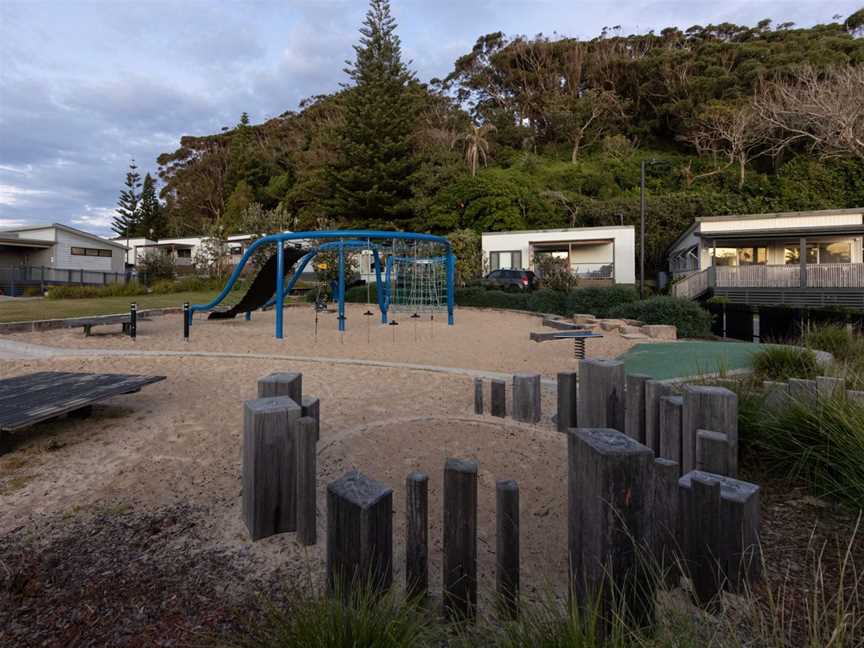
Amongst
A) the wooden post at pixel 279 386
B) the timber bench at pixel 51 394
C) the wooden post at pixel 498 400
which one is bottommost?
the wooden post at pixel 498 400

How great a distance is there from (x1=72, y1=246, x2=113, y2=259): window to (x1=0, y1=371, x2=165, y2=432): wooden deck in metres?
37.9

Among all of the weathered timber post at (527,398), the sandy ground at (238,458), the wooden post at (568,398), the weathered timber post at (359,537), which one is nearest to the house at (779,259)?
the weathered timber post at (527,398)

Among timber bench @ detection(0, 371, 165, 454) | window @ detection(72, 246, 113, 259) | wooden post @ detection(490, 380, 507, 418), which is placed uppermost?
window @ detection(72, 246, 113, 259)

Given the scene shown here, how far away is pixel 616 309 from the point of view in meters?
15.7

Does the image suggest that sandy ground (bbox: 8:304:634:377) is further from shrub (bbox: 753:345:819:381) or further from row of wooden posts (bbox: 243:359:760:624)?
row of wooden posts (bbox: 243:359:760:624)

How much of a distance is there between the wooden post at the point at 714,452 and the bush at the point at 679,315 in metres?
11.7

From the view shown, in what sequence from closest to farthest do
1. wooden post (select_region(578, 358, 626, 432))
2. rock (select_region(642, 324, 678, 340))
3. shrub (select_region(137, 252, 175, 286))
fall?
1. wooden post (select_region(578, 358, 626, 432))
2. rock (select_region(642, 324, 678, 340))
3. shrub (select_region(137, 252, 175, 286))

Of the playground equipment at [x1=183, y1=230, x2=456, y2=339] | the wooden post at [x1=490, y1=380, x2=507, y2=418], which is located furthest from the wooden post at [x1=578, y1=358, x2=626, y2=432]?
the playground equipment at [x1=183, y1=230, x2=456, y2=339]

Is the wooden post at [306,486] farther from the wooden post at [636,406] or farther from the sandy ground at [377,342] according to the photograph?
the sandy ground at [377,342]

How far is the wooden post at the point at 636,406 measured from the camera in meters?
4.04

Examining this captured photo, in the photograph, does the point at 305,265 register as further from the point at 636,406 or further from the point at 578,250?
the point at 578,250

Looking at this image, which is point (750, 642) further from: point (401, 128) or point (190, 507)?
point (401, 128)

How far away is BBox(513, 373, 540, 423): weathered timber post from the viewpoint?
5.56 metres

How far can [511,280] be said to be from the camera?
2620 centimetres
